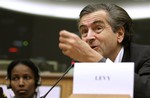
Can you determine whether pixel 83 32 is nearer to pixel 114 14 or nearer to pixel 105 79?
pixel 114 14

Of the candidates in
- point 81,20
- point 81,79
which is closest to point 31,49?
point 81,20

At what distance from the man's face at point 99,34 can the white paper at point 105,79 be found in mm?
458

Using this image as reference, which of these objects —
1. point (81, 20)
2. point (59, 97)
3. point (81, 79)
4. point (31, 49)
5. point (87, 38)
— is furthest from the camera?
point (31, 49)

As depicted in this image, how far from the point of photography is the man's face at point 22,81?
2.31 m

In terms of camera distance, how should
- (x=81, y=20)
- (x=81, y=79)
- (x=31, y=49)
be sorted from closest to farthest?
(x=81, y=79) < (x=81, y=20) < (x=31, y=49)

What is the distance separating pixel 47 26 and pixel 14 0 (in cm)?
80

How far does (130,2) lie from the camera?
19.9ft

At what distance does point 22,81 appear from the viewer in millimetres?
2365

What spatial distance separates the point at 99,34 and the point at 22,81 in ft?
3.50

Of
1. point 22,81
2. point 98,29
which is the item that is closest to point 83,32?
point 98,29

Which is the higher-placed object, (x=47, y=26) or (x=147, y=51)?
(x=47, y=26)

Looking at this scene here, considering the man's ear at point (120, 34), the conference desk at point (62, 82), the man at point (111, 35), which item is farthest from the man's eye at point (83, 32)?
the conference desk at point (62, 82)

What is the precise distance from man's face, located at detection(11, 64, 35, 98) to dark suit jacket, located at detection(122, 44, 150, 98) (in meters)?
0.97

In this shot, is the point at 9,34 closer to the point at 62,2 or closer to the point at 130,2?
the point at 62,2
